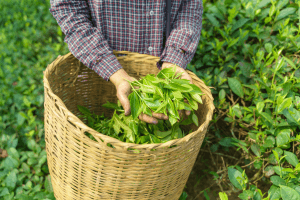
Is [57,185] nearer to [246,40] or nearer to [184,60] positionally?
[184,60]

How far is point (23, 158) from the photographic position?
60.9 inches

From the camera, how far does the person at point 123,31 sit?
122cm

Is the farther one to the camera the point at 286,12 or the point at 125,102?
the point at 286,12

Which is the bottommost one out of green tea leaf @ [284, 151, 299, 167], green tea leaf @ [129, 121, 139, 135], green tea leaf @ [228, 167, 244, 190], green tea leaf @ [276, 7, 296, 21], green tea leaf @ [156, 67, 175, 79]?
green tea leaf @ [228, 167, 244, 190]

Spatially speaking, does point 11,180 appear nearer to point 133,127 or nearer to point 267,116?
point 133,127

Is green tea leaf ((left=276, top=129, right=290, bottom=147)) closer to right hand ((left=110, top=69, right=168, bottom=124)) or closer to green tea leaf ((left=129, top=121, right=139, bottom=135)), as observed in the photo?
right hand ((left=110, top=69, right=168, bottom=124))

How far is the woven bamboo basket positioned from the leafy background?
0.31m

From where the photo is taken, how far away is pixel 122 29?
52.9 inches

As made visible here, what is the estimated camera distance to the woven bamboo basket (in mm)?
864

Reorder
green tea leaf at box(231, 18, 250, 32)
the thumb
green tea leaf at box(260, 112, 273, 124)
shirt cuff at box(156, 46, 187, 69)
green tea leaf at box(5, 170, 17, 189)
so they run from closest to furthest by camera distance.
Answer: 1. the thumb
2. green tea leaf at box(260, 112, 273, 124)
3. shirt cuff at box(156, 46, 187, 69)
4. green tea leaf at box(5, 170, 17, 189)
5. green tea leaf at box(231, 18, 250, 32)

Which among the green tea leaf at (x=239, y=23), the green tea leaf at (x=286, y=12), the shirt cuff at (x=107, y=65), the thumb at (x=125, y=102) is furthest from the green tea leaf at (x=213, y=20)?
the thumb at (x=125, y=102)

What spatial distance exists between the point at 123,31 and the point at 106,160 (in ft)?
2.51

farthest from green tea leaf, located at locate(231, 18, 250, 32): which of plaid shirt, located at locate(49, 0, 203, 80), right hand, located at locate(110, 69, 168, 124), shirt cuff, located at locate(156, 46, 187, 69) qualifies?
right hand, located at locate(110, 69, 168, 124)

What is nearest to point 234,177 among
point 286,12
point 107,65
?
point 107,65
